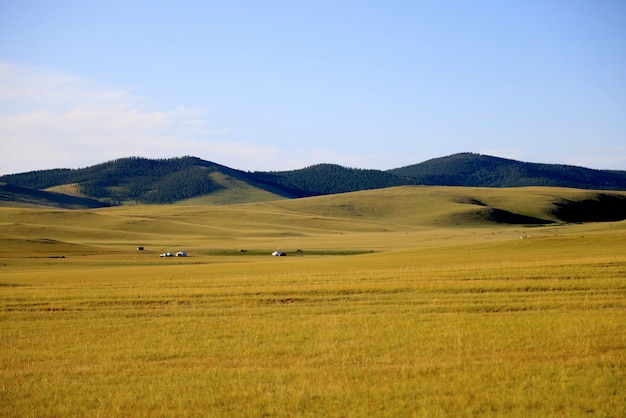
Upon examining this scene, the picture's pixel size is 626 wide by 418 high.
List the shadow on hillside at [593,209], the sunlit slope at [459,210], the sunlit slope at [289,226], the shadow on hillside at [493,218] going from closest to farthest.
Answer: the sunlit slope at [289,226]
the shadow on hillside at [493,218]
the sunlit slope at [459,210]
the shadow on hillside at [593,209]

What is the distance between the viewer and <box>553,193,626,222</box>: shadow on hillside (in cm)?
16938

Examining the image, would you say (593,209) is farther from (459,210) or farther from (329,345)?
(329,345)

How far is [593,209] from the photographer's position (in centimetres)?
17475

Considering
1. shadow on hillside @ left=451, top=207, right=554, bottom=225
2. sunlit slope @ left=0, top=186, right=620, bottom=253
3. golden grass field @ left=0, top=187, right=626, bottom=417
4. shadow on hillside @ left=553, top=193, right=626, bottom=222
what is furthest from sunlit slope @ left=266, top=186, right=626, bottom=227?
golden grass field @ left=0, top=187, right=626, bottom=417

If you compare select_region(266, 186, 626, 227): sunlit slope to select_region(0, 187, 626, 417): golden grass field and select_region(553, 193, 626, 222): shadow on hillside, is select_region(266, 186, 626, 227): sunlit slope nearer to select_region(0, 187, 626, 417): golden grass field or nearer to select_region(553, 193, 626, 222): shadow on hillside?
select_region(553, 193, 626, 222): shadow on hillside

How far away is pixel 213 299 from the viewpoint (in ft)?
82.6

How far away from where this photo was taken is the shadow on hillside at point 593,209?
6668 inches

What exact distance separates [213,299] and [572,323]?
1340cm

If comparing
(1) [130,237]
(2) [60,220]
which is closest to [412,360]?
(1) [130,237]

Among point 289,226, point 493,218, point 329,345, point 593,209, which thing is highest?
point 593,209

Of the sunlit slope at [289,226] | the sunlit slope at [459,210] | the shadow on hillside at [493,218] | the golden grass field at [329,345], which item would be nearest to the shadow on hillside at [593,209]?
the sunlit slope at [459,210]

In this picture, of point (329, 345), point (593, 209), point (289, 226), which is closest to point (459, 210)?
point (593, 209)

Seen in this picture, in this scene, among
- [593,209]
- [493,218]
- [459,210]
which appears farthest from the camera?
[593,209]

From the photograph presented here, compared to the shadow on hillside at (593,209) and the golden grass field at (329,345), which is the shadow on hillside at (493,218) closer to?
the shadow on hillside at (593,209)
